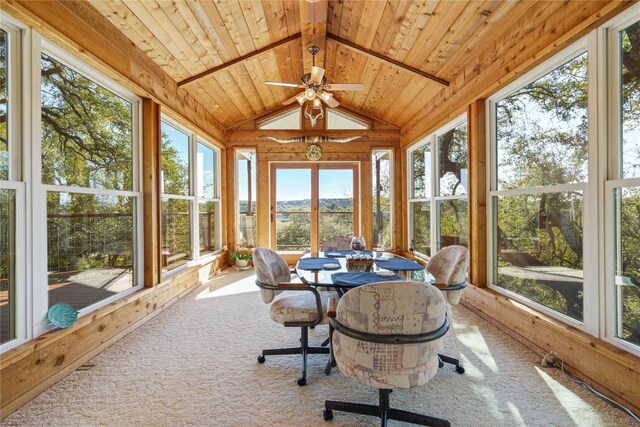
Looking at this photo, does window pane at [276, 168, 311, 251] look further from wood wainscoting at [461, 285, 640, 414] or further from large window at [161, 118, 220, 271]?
wood wainscoting at [461, 285, 640, 414]

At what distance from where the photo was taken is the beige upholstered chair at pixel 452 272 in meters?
2.27

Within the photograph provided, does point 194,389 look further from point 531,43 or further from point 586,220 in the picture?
point 531,43

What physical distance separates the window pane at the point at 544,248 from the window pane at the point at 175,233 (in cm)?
380

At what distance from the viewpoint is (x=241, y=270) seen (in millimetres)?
5902

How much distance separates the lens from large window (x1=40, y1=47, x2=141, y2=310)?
2332mm

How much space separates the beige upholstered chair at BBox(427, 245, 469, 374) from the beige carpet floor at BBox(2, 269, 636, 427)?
359mm

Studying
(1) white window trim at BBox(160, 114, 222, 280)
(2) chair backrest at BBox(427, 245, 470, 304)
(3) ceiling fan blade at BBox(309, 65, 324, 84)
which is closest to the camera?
(2) chair backrest at BBox(427, 245, 470, 304)

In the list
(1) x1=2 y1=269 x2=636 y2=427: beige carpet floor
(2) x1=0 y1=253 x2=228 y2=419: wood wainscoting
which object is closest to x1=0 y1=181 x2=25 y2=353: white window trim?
(2) x1=0 y1=253 x2=228 y2=419: wood wainscoting

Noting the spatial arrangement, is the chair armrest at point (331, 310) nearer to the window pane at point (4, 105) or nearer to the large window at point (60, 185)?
the large window at point (60, 185)

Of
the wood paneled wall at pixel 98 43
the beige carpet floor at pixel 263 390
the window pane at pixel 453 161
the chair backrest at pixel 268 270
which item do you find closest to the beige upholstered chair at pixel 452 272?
the beige carpet floor at pixel 263 390

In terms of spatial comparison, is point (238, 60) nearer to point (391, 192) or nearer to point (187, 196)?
point (187, 196)

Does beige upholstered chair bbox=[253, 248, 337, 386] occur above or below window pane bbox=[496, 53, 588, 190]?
below

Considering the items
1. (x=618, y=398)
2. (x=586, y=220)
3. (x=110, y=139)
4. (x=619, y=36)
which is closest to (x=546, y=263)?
(x=586, y=220)

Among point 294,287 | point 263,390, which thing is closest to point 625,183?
point 294,287
